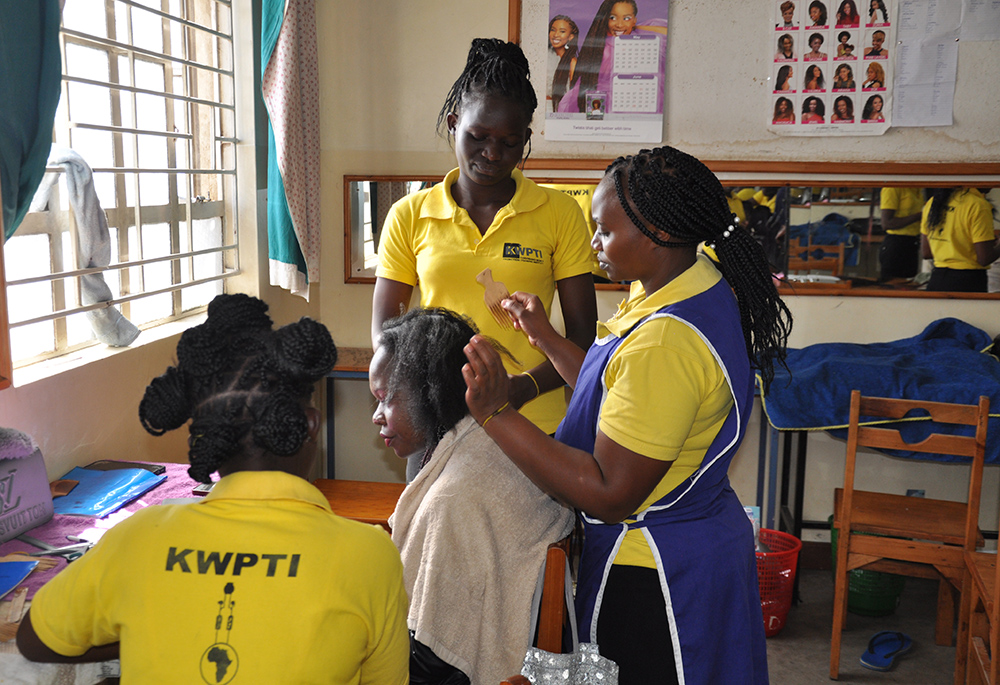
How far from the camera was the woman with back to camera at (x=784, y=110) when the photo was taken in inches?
122

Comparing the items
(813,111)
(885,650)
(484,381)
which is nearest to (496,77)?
(484,381)

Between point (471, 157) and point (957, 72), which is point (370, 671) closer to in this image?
point (471, 157)

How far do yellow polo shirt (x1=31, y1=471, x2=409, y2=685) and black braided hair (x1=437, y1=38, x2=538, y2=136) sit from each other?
3.92ft

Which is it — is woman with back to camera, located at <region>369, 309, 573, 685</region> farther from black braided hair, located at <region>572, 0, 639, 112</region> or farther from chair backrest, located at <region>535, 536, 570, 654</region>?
black braided hair, located at <region>572, 0, 639, 112</region>

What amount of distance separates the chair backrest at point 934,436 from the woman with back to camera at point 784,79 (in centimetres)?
130

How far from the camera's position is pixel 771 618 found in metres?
2.72

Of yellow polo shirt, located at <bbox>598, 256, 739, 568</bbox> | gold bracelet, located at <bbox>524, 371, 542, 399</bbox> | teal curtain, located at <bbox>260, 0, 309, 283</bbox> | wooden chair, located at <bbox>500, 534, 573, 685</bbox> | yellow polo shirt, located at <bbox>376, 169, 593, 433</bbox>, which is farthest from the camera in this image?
teal curtain, located at <bbox>260, 0, 309, 283</bbox>

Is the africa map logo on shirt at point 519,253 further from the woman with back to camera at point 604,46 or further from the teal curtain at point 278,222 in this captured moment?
the woman with back to camera at point 604,46

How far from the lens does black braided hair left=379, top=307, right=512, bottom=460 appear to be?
1351 millimetres

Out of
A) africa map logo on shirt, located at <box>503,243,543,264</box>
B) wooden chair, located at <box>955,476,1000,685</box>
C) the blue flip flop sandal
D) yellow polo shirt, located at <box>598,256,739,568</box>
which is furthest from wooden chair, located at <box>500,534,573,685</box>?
the blue flip flop sandal

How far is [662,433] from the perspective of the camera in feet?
3.44

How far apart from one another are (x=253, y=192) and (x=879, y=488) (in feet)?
8.92

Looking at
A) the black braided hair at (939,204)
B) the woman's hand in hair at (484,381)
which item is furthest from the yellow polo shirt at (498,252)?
the black braided hair at (939,204)

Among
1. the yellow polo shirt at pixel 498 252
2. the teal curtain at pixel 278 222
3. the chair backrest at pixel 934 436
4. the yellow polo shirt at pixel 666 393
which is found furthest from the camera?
the teal curtain at pixel 278 222
